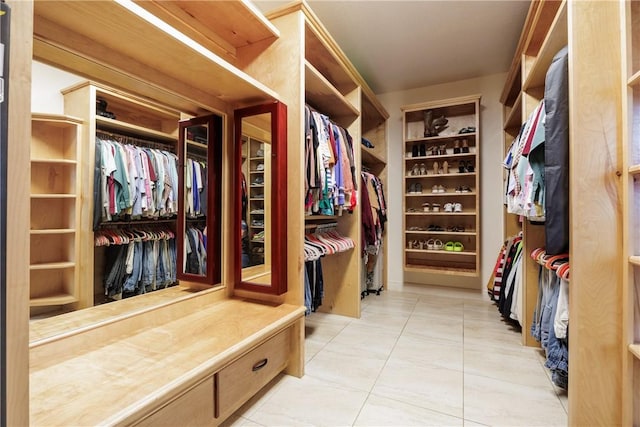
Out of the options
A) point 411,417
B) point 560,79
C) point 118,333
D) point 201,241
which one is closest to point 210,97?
point 201,241

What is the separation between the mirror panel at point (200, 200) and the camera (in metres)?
1.55

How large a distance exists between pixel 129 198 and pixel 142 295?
44 cm

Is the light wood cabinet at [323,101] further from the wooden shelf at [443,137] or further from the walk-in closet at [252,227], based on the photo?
the wooden shelf at [443,137]

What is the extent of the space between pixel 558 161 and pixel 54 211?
6.83ft

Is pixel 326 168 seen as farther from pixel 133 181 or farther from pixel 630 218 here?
pixel 630 218

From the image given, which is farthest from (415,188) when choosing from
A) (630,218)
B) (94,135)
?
(94,135)

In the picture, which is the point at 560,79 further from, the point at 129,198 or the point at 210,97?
the point at 129,198

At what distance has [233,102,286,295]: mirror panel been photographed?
166 centimetres

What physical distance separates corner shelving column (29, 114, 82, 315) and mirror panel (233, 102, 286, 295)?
30.9 inches

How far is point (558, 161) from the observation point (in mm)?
1362

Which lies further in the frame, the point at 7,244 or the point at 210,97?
the point at 210,97

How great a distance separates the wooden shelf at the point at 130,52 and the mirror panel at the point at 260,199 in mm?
209

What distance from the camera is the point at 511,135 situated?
10.4 feet

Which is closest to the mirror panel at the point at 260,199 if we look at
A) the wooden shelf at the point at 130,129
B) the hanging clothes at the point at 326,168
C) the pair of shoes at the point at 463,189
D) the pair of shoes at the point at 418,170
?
the hanging clothes at the point at 326,168
